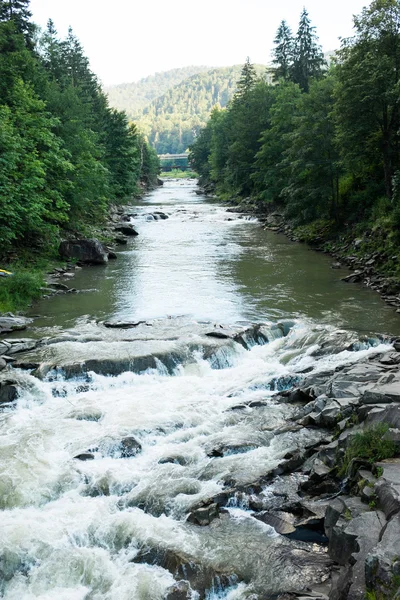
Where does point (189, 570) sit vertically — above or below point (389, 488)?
below

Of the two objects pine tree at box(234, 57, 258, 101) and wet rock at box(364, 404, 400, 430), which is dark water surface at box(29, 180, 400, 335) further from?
pine tree at box(234, 57, 258, 101)

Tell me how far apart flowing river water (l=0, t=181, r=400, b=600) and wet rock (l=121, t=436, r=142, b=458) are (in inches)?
2.7

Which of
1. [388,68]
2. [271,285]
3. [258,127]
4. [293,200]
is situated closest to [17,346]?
[271,285]

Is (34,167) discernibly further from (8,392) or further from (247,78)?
(247,78)

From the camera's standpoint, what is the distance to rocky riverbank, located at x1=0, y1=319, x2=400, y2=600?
7.56 metres

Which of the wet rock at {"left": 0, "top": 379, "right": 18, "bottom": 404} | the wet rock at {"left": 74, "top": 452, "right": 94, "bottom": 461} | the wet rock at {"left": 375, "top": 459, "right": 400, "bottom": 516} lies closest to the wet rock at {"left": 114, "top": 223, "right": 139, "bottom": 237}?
the wet rock at {"left": 0, "top": 379, "right": 18, "bottom": 404}

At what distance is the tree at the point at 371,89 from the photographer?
27141mm

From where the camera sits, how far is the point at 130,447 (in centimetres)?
1157

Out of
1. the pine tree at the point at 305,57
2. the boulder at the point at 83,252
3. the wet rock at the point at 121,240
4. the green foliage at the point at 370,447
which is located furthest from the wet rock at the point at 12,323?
the pine tree at the point at 305,57

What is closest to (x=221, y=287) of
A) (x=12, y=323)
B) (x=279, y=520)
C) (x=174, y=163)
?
(x=12, y=323)

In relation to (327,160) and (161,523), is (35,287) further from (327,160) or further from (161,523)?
(327,160)

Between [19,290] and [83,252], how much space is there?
322 inches

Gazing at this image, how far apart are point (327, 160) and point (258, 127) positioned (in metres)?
28.7

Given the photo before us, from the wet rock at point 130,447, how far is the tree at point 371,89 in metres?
21.8
